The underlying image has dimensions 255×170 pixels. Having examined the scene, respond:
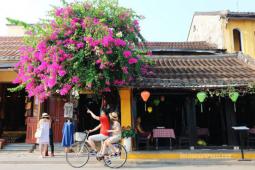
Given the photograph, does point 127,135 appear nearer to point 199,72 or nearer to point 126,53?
point 126,53

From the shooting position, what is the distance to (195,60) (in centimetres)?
1559

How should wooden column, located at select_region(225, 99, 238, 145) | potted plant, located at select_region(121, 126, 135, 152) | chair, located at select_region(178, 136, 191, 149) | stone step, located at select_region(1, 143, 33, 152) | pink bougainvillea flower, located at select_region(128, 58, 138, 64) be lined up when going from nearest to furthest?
1. pink bougainvillea flower, located at select_region(128, 58, 138, 64)
2. potted plant, located at select_region(121, 126, 135, 152)
3. wooden column, located at select_region(225, 99, 238, 145)
4. chair, located at select_region(178, 136, 191, 149)
5. stone step, located at select_region(1, 143, 33, 152)

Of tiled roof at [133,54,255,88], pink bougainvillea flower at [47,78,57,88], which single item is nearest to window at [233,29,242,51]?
tiled roof at [133,54,255,88]

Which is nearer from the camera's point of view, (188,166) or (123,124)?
(188,166)

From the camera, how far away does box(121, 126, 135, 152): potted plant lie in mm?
11242

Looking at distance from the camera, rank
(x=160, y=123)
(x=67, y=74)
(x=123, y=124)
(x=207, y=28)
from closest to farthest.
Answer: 1. (x=67, y=74)
2. (x=123, y=124)
3. (x=160, y=123)
4. (x=207, y=28)

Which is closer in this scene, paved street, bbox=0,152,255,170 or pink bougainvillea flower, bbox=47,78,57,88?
paved street, bbox=0,152,255,170

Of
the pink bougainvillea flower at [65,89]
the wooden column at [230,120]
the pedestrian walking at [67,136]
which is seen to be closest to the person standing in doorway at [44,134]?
the pedestrian walking at [67,136]

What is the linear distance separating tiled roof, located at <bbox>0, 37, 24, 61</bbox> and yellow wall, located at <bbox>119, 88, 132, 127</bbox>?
5300 millimetres

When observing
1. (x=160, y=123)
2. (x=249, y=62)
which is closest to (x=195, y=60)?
(x=249, y=62)

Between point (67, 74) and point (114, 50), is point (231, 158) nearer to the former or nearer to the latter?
point (114, 50)

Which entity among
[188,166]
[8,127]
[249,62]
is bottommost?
[188,166]

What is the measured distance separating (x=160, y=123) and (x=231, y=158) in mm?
5168

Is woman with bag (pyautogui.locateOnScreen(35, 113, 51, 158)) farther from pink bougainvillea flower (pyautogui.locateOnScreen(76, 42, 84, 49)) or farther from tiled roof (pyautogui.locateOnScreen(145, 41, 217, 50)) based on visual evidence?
tiled roof (pyautogui.locateOnScreen(145, 41, 217, 50))
